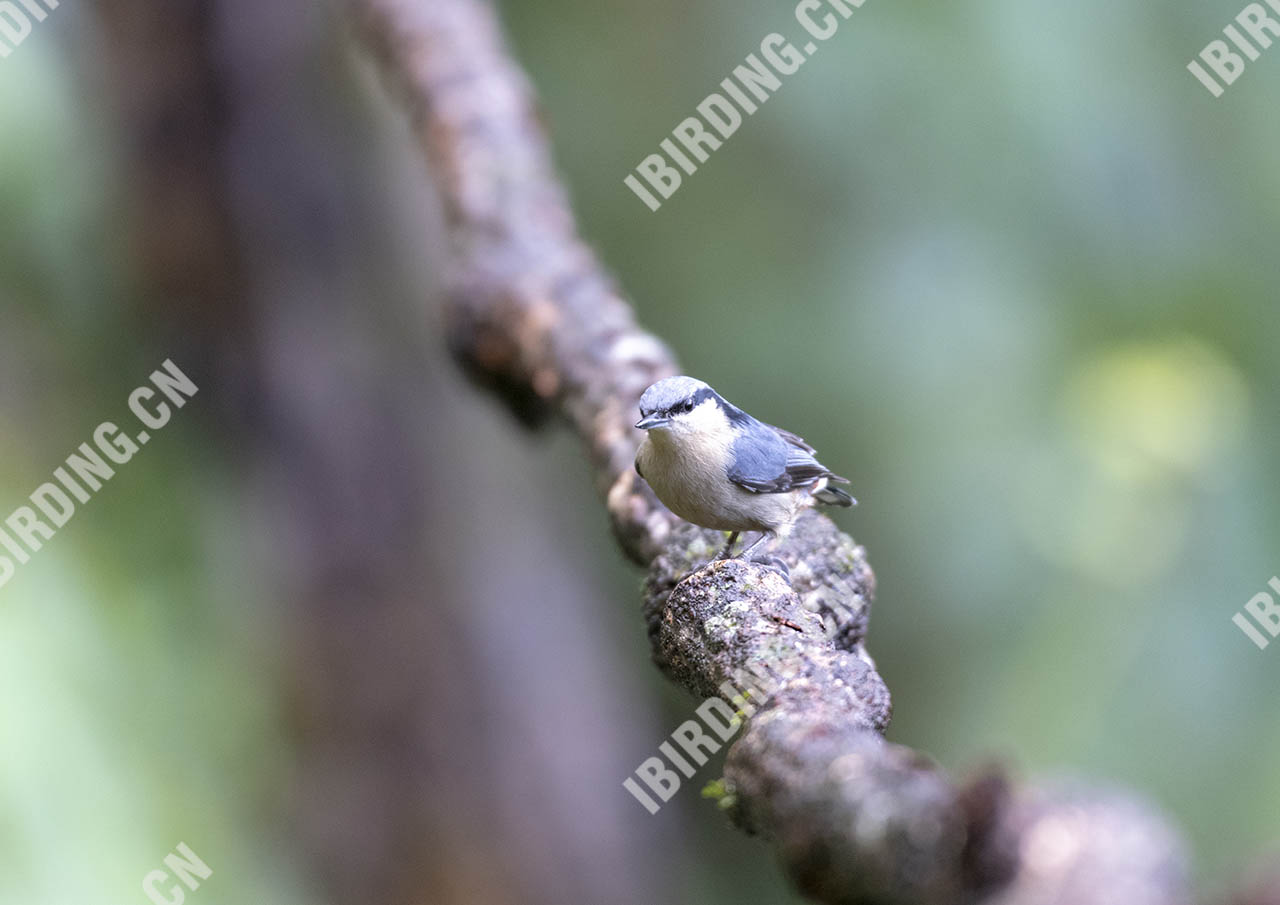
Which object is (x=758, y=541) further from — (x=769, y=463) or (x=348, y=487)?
(x=348, y=487)

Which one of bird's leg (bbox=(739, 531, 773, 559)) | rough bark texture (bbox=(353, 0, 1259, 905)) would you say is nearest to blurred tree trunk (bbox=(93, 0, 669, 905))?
rough bark texture (bbox=(353, 0, 1259, 905))

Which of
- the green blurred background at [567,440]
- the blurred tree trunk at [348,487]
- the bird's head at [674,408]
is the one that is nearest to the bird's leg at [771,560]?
the bird's head at [674,408]

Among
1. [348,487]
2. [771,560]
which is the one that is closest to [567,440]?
[348,487]

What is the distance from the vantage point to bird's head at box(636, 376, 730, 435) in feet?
6.64

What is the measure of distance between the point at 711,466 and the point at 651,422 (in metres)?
0.14

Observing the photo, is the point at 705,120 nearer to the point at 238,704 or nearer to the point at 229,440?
the point at 229,440

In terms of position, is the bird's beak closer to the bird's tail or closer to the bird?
the bird

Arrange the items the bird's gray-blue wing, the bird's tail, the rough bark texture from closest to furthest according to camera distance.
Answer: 1. the rough bark texture
2. the bird's gray-blue wing
3. the bird's tail

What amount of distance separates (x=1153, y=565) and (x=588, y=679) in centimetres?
263

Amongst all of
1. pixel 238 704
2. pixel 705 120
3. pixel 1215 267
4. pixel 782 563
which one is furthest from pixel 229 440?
pixel 1215 267

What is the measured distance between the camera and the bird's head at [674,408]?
2025mm

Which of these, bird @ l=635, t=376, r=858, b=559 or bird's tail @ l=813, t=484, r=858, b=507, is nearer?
bird @ l=635, t=376, r=858, b=559

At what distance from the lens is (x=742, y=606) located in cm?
159

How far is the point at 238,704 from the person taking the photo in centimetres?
413
